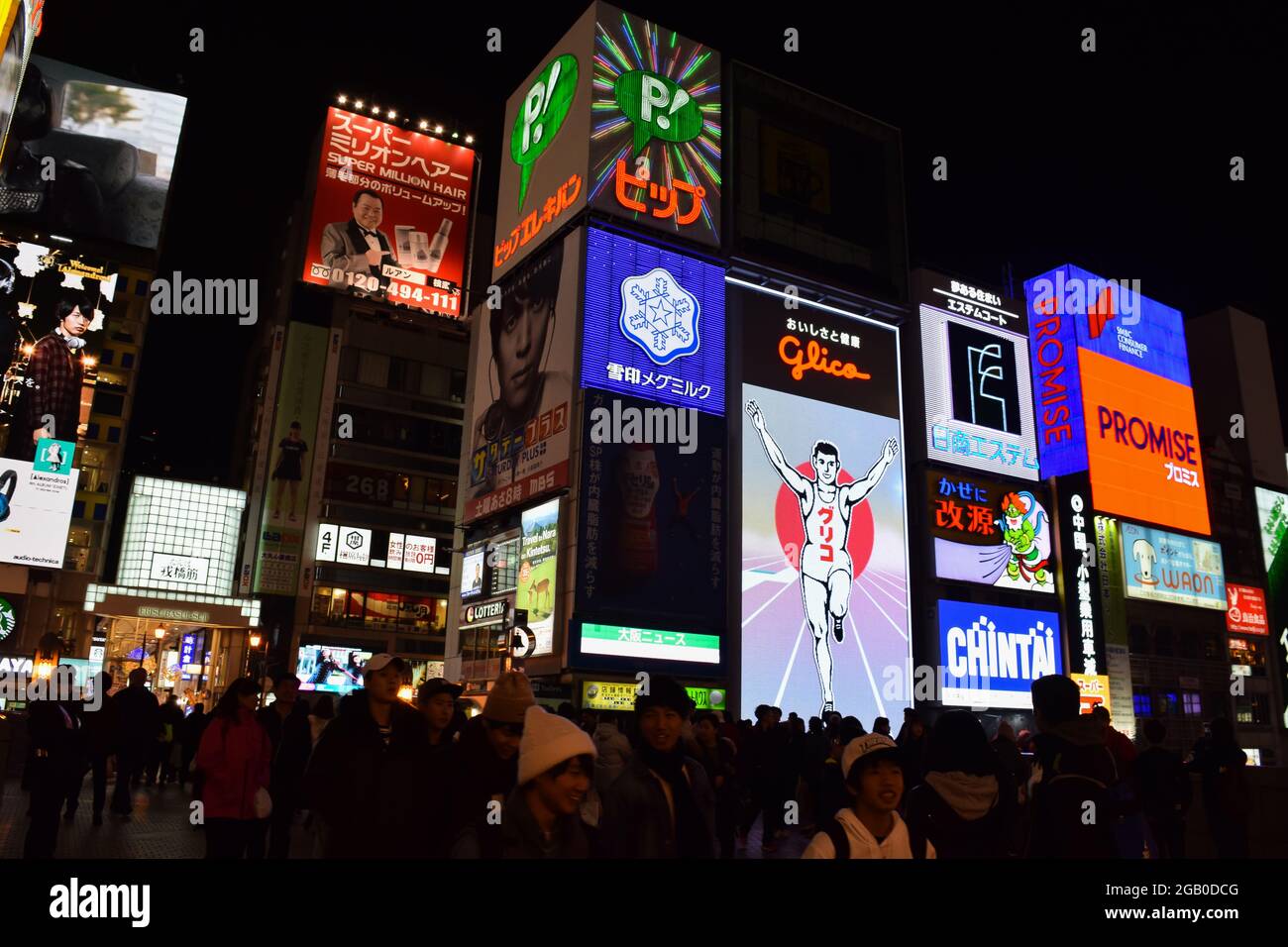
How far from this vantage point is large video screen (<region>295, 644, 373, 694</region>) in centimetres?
5491

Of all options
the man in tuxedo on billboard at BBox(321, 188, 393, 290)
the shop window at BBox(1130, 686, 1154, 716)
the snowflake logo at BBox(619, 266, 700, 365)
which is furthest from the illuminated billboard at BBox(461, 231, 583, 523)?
the shop window at BBox(1130, 686, 1154, 716)

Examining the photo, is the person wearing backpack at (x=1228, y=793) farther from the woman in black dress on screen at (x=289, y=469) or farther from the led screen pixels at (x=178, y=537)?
the led screen pixels at (x=178, y=537)

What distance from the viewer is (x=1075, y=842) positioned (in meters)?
4.43

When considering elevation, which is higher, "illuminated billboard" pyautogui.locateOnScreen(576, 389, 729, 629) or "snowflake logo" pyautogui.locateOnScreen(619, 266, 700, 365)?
"snowflake logo" pyautogui.locateOnScreen(619, 266, 700, 365)

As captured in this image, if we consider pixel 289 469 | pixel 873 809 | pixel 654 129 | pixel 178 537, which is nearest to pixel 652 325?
pixel 654 129

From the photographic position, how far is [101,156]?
1988 inches

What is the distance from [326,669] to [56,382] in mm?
21040

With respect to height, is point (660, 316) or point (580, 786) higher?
point (660, 316)

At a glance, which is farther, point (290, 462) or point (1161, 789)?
point (290, 462)

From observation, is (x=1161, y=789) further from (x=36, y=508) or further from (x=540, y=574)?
(x=36, y=508)

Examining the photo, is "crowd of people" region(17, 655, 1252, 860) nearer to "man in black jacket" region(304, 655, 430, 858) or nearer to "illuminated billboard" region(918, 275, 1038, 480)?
"man in black jacket" region(304, 655, 430, 858)

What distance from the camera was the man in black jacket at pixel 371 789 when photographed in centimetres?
437

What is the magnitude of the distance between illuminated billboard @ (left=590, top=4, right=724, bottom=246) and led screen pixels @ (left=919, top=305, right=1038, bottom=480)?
11.9 m

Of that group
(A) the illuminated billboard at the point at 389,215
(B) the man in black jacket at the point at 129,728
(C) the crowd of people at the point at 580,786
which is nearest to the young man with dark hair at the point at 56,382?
(A) the illuminated billboard at the point at 389,215
